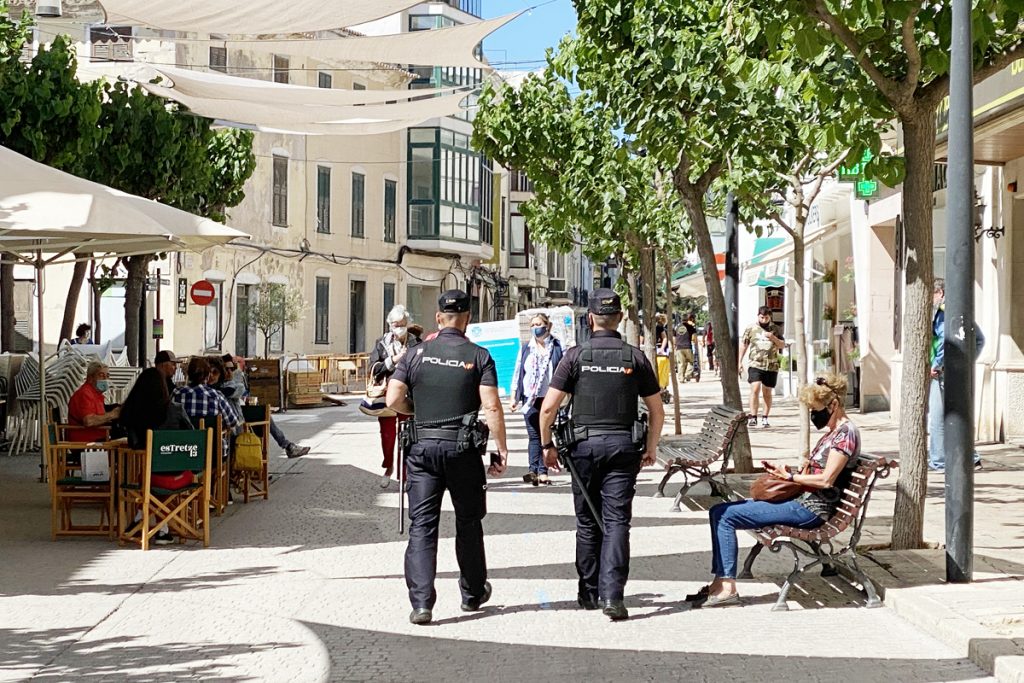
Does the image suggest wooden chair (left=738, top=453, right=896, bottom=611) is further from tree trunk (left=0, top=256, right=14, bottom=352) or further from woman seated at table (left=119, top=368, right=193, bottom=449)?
tree trunk (left=0, top=256, right=14, bottom=352)

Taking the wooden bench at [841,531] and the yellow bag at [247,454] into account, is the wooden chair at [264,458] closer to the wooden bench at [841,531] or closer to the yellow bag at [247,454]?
the yellow bag at [247,454]

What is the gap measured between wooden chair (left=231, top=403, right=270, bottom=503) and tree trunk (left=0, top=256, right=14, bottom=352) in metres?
9.36

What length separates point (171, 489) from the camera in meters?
9.91

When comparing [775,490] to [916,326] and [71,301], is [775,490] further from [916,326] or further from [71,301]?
[71,301]

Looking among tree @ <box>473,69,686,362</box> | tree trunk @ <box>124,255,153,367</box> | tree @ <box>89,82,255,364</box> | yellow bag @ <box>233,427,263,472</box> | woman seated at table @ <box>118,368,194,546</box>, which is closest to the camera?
woman seated at table @ <box>118,368,194,546</box>

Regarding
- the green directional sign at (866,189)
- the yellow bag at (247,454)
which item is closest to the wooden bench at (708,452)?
the yellow bag at (247,454)

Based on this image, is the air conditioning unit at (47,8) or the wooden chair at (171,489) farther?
the air conditioning unit at (47,8)

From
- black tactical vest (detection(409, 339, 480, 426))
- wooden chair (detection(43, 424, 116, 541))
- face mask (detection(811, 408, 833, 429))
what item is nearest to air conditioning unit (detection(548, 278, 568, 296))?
wooden chair (detection(43, 424, 116, 541))

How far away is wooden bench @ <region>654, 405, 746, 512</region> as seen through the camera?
465 inches

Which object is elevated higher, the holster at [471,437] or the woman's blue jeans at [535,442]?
the holster at [471,437]

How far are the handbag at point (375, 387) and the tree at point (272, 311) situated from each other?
2286 cm

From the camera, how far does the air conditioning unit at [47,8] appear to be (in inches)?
1384

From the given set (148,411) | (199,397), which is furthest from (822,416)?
(199,397)

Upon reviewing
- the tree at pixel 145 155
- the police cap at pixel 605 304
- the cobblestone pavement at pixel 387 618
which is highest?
the tree at pixel 145 155
